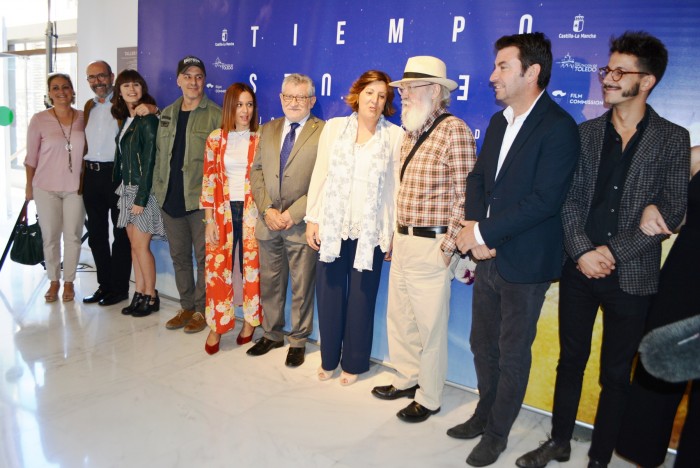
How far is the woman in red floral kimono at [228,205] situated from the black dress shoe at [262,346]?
0.71 feet

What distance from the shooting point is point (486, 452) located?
8.35ft

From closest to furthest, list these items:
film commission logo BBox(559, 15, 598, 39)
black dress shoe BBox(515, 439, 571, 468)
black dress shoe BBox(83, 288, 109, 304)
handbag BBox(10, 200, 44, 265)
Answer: black dress shoe BBox(515, 439, 571, 468), film commission logo BBox(559, 15, 598, 39), black dress shoe BBox(83, 288, 109, 304), handbag BBox(10, 200, 44, 265)

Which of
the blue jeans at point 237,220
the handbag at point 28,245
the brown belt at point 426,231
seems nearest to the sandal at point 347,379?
the brown belt at point 426,231

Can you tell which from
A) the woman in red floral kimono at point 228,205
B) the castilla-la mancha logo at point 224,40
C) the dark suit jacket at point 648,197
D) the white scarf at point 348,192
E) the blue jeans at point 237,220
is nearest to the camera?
the dark suit jacket at point 648,197

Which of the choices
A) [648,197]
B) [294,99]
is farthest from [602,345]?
[294,99]

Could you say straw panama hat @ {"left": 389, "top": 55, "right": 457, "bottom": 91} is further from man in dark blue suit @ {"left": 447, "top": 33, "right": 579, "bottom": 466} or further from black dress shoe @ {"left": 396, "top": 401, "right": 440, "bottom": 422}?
black dress shoe @ {"left": 396, "top": 401, "right": 440, "bottom": 422}

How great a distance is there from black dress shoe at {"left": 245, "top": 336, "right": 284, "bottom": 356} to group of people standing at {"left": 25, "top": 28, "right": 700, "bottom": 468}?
0.01m

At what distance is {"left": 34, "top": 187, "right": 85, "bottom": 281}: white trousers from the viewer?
14.8 feet

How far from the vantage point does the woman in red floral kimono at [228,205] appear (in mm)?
3607

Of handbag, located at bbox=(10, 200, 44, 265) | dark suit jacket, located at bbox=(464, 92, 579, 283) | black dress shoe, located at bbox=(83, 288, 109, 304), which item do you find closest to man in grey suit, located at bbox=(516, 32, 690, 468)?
dark suit jacket, located at bbox=(464, 92, 579, 283)

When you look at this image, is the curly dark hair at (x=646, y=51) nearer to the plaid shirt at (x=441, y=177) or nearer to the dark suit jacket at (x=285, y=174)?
the plaid shirt at (x=441, y=177)

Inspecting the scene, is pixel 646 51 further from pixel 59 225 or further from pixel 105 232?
pixel 59 225

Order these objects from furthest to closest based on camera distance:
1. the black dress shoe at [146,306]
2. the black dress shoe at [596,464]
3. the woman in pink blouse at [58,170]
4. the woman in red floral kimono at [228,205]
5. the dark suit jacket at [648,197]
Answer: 1. the woman in pink blouse at [58,170]
2. the black dress shoe at [146,306]
3. the woman in red floral kimono at [228,205]
4. the black dress shoe at [596,464]
5. the dark suit jacket at [648,197]

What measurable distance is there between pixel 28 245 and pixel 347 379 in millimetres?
3217
